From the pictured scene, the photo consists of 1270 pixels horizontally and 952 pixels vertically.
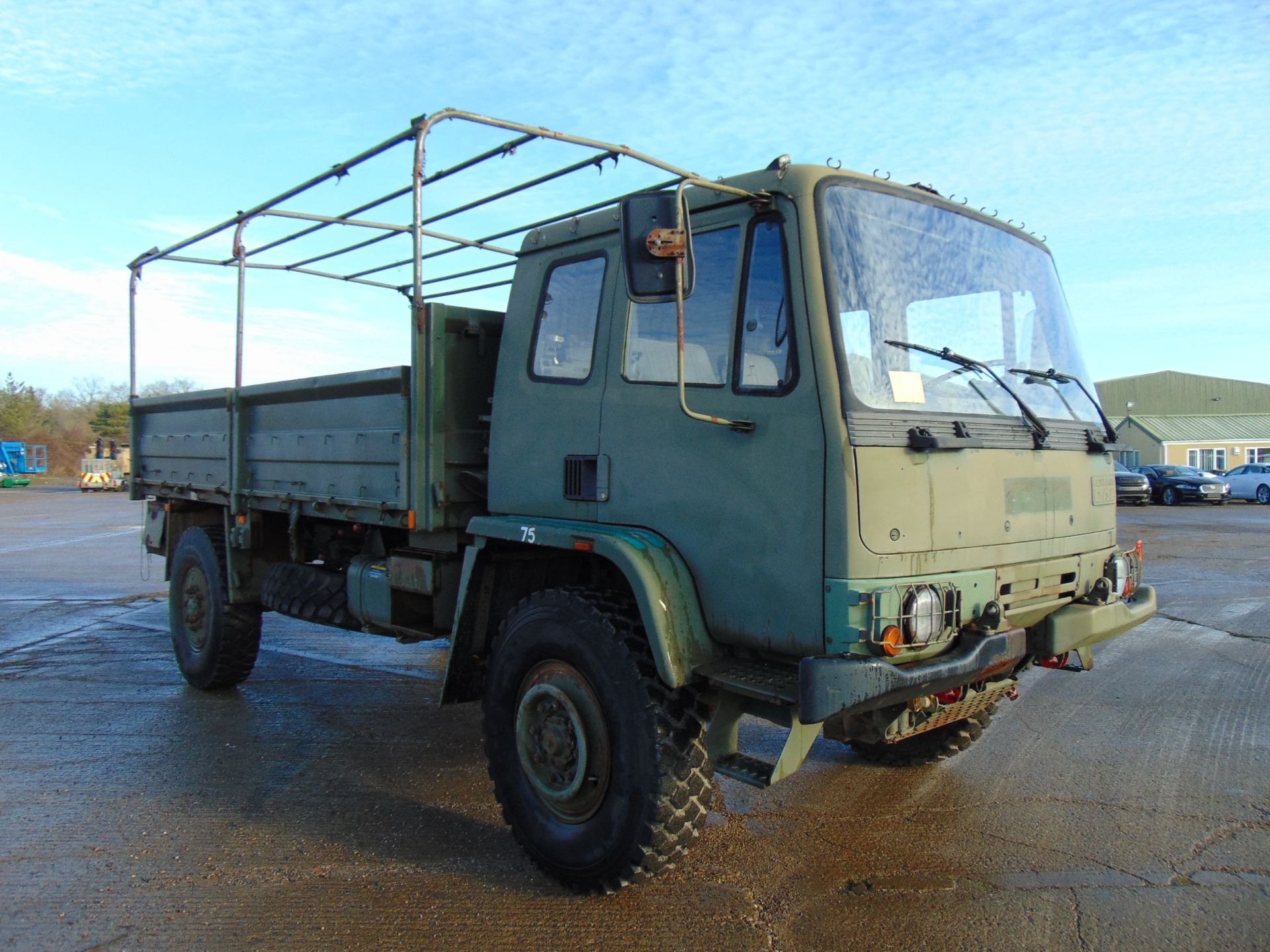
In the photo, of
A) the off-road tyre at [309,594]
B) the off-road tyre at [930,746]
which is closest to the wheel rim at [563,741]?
the off-road tyre at [930,746]

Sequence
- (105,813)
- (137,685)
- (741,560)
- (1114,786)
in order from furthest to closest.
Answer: (137,685) < (1114,786) < (105,813) < (741,560)

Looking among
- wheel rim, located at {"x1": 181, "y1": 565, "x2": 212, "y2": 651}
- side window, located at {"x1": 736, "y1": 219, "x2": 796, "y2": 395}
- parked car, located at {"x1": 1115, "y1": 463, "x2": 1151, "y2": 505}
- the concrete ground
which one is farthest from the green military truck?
parked car, located at {"x1": 1115, "y1": 463, "x2": 1151, "y2": 505}

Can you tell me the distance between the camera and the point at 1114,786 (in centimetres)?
483

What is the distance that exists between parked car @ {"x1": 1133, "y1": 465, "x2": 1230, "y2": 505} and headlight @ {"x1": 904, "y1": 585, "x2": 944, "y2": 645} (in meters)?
32.3

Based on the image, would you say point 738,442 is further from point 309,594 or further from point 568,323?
point 309,594

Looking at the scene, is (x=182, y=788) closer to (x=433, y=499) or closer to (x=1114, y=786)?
(x=433, y=499)

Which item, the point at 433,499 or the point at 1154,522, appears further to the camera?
the point at 1154,522

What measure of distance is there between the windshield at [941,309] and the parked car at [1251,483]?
114 feet

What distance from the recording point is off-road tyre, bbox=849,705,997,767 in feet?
16.2

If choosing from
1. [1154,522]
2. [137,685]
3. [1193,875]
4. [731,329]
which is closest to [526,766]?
[731,329]

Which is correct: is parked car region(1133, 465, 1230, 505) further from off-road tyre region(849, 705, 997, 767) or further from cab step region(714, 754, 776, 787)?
cab step region(714, 754, 776, 787)

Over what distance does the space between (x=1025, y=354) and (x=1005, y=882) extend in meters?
2.12

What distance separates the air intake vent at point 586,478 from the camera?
3.97 metres

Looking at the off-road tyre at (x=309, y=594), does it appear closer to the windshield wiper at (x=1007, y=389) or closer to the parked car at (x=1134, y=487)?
the windshield wiper at (x=1007, y=389)
